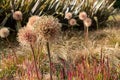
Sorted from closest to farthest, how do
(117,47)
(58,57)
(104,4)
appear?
(58,57)
(117,47)
(104,4)

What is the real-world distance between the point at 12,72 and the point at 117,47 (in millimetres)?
2022

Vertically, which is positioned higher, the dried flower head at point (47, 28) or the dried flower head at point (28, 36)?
the dried flower head at point (47, 28)

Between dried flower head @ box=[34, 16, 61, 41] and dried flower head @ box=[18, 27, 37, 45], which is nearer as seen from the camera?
dried flower head @ box=[34, 16, 61, 41]

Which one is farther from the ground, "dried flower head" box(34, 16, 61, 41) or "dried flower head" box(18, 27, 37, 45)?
"dried flower head" box(34, 16, 61, 41)

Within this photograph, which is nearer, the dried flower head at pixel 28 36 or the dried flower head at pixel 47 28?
the dried flower head at pixel 47 28

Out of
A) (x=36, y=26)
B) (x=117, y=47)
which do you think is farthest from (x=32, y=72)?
(x=117, y=47)

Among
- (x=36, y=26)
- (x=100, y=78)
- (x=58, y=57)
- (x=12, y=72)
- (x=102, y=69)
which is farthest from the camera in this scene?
(x=58, y=57)

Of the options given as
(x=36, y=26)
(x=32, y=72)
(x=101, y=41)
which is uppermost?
(x=36, y=26)

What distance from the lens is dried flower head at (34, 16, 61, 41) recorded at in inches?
95.3

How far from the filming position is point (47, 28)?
2.44m

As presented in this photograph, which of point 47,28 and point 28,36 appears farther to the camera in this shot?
point 28,36

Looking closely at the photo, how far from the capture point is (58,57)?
218 inches

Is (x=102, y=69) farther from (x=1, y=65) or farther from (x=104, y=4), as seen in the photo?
(x=104, y=4)

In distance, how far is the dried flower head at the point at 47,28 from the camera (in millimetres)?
2420
